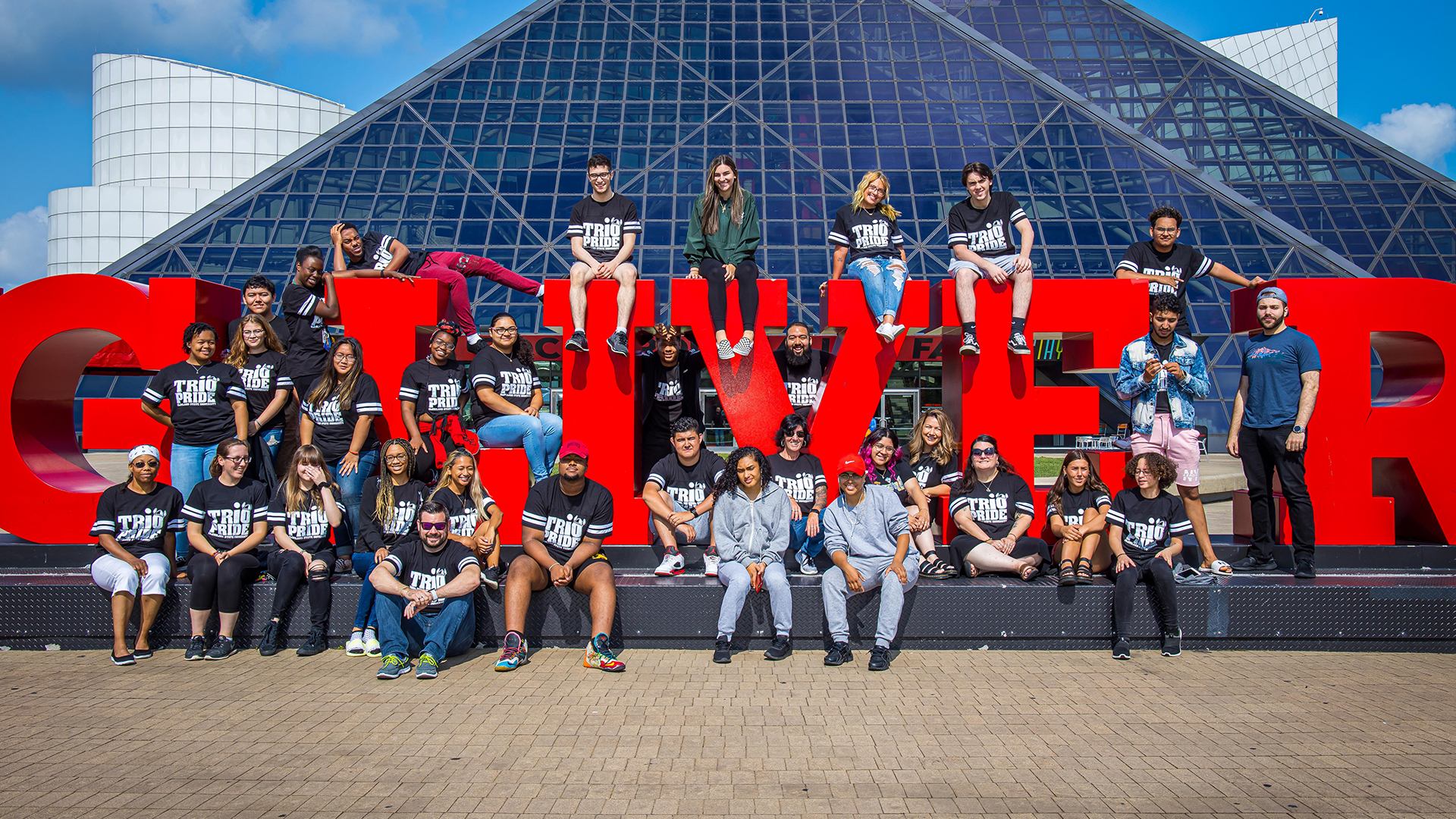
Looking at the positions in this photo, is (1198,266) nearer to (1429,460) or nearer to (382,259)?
(1429,460)

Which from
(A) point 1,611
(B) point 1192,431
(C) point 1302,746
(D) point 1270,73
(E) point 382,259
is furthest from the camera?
(D) point 1270,73

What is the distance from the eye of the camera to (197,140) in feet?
132

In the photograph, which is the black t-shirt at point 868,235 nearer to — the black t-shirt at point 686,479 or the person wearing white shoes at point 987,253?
the person wearing white shoes at point 987,253

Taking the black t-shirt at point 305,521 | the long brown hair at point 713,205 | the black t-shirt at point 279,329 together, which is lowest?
the black t-shirt at point 305,521

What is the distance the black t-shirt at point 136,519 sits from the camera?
18.8ft

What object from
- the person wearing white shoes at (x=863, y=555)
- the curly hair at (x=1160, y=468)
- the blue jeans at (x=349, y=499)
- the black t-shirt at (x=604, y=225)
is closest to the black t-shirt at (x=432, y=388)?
the blue jeans at (x=349, y=499)

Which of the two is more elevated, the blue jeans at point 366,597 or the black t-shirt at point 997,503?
the black t-shirt at point 997,503

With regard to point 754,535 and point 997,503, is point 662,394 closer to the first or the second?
point 754,535

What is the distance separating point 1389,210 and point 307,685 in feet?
111

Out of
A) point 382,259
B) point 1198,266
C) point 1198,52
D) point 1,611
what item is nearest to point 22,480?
point 1,611

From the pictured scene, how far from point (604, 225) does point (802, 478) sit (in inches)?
113

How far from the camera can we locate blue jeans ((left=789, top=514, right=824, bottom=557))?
6289 mm

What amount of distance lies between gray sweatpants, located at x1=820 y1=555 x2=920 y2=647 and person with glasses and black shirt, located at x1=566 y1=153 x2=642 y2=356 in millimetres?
2597

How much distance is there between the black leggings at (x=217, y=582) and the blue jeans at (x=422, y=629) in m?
1.14
